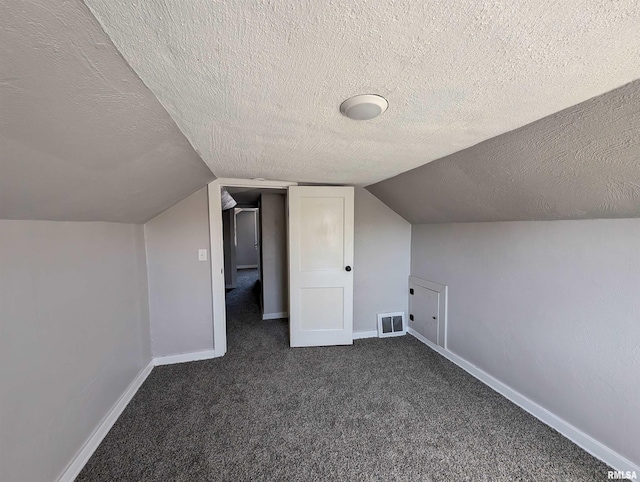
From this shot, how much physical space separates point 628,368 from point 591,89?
5.09 feet

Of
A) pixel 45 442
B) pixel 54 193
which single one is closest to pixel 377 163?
pixel 54 193

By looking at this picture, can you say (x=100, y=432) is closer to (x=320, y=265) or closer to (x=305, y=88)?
(x=320, y=265)

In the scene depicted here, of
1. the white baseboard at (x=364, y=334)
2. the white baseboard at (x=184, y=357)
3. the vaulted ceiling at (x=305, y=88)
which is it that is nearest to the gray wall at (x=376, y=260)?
the white baseboard at (x=364, y=334)

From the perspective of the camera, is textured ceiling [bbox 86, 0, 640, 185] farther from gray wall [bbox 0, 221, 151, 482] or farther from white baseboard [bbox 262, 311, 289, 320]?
white baseboard [bbox 262, 311, 289, 320]

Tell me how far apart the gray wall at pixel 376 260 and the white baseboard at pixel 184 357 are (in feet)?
5.56

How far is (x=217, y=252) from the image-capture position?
2.65 m

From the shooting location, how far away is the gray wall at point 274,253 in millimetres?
3883

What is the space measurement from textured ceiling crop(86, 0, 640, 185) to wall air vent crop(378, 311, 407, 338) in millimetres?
2490

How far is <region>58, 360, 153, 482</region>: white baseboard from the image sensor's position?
4.64ft

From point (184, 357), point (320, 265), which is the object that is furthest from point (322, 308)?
point (184, 357)

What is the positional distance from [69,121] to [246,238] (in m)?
8.14

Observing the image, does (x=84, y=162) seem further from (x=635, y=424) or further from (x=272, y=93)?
(x=635, y=424)

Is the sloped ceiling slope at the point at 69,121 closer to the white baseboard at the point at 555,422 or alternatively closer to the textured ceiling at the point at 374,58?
the textured ceiling at the point at 374,58

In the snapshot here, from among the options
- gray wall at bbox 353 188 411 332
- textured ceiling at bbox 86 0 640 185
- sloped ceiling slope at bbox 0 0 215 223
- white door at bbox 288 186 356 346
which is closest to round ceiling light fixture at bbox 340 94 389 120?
textured ceiling at bbox 86 0 640 185
